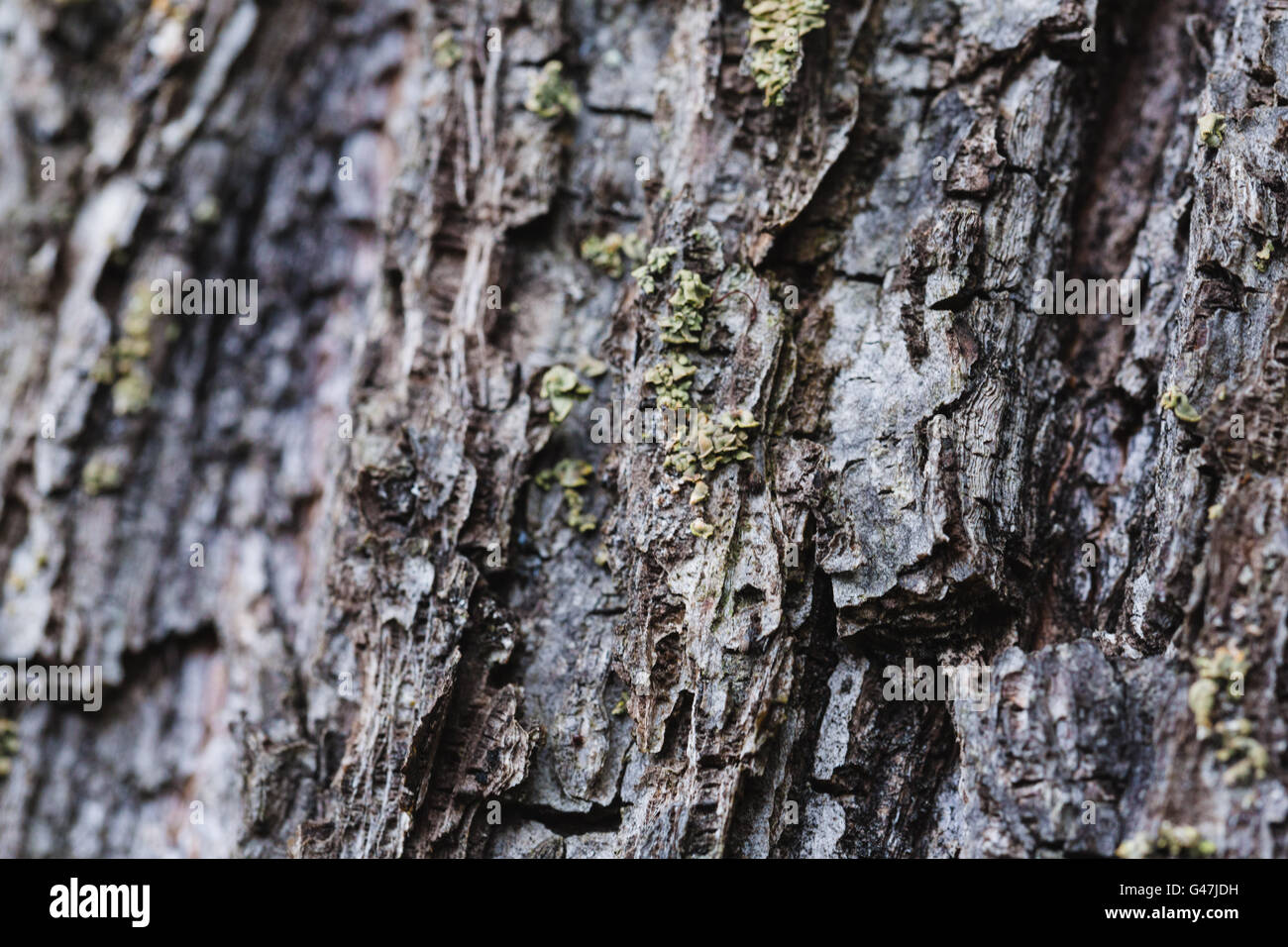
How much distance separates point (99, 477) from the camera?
5816 millimetres

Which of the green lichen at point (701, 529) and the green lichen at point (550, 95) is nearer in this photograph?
the green lichen at point (701, 529)

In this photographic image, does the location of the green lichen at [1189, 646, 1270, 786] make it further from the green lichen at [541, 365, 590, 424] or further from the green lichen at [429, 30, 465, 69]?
the green lichen at [429, 30, 465, 69]

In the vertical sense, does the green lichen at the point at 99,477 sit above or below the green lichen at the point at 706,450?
below

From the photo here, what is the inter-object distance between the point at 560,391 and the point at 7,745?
12.9 ft

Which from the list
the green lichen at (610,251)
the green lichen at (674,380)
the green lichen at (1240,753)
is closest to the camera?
the green lichen at (1240,753)

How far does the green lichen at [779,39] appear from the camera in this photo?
4672 millimetres

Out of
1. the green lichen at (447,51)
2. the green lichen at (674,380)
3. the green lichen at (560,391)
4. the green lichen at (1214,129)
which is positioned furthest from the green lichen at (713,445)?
the green lichen at (447,51)

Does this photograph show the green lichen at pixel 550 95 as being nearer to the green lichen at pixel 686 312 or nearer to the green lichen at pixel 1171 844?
the green lichen at pixel 686 312

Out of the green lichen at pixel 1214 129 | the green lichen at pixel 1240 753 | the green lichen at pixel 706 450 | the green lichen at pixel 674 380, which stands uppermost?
the green lichen at pixel 1214 129

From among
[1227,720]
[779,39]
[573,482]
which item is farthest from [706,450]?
[1227,720]

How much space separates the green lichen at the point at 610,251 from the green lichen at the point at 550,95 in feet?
2.40

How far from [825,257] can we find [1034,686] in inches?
86.4

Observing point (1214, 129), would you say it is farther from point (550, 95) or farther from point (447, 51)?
point (447, 51)
